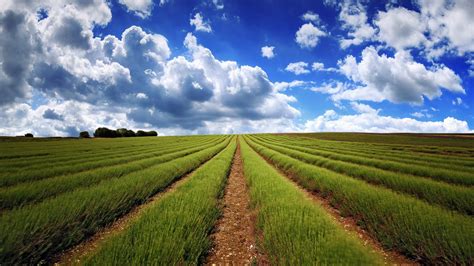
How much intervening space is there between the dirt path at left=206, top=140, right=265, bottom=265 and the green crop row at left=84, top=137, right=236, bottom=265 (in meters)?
0.29

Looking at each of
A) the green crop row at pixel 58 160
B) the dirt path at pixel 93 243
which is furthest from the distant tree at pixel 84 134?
the dirt path at pixel 93 243

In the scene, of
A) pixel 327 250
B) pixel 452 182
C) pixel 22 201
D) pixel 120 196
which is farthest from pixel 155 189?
pixel 452 182

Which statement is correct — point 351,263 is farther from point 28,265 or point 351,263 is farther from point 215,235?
point 28,265

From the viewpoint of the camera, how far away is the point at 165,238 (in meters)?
4.50

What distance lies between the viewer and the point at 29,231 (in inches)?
190

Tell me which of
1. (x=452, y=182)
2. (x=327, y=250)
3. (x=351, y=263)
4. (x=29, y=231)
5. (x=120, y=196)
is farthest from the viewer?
(x=452, y=182)

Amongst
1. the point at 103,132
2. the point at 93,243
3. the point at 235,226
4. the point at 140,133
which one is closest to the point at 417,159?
the point at 235,226

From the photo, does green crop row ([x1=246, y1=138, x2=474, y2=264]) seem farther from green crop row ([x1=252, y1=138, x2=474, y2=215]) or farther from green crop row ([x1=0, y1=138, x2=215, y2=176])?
green crop row ([x1=0, y1=138, x2=215, y2=176])

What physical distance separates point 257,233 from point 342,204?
13.1 ft

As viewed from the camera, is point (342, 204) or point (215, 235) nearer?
point (215, 235)

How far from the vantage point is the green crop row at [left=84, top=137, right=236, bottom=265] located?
3.78 meters

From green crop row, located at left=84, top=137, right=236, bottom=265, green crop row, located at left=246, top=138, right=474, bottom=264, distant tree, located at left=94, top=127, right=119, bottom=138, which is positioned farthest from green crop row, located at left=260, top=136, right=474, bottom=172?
distant tree, located at left=94, top=127, right=119, bottom=138

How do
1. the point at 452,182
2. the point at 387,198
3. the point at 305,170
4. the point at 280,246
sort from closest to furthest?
the point at 280,246, the point at 387,198, the point at 452,182, the point at 305,170

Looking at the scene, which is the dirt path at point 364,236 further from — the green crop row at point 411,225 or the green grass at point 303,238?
the green grass at point 303,238
